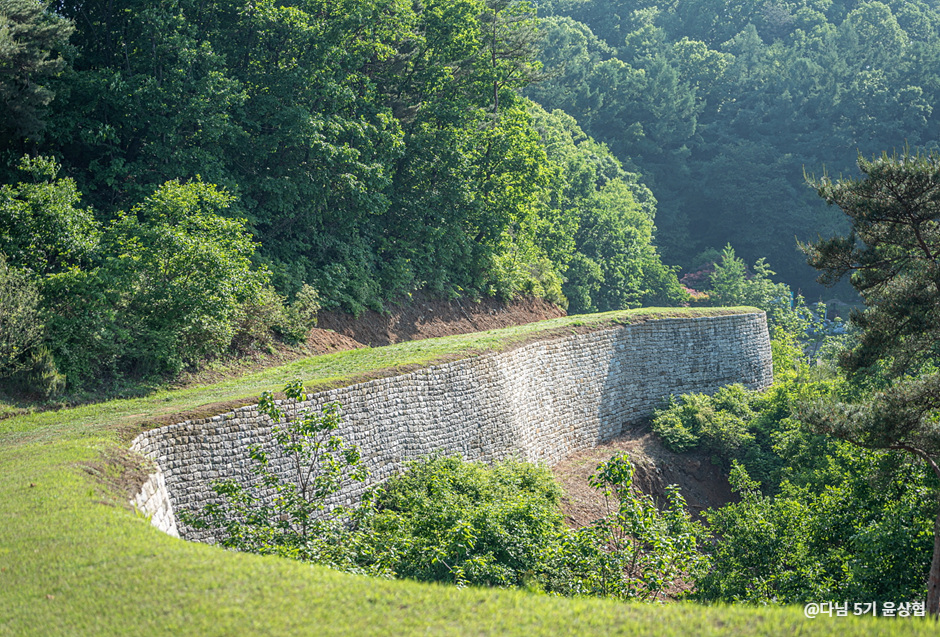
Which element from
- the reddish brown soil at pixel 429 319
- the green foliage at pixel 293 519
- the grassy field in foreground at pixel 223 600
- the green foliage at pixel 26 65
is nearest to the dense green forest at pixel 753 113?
the reddish brown soil at pixel 429 319

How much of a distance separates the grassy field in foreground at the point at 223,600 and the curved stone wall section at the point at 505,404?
1924 millimetres

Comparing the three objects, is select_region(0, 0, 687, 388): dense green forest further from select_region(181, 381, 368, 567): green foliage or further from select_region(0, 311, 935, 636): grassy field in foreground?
select_region(0, 311, 935, 636): grassy field in foreground

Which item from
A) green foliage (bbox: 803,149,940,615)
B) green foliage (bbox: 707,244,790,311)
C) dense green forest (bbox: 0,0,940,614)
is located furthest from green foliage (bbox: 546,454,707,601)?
green foliage (bbox: 707,244,790,311)

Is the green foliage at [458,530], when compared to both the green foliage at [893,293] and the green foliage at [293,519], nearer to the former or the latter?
the green foliage at [293,519]

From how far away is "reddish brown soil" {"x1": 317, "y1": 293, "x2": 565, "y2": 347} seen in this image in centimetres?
2336

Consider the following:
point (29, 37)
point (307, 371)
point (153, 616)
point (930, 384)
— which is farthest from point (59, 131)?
point (930, 384)

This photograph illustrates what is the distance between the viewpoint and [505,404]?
17.9 metres

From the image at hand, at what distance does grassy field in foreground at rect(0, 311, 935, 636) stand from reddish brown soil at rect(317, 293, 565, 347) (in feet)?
49.7

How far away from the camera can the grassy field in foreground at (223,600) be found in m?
5.28

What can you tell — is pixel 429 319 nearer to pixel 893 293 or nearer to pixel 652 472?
pixel 652 472

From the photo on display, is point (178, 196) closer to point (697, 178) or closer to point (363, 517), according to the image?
point (363, 517)

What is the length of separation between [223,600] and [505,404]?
40.9 feet

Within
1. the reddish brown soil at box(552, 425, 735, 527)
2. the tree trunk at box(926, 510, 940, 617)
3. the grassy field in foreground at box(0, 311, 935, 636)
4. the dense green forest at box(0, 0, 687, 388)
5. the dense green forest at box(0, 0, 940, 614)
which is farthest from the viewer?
the reddish brown soil at box(552, 425, 735, 527)

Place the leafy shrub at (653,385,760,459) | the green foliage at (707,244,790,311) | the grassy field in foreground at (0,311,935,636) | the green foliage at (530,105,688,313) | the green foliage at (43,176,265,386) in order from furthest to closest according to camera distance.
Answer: the green foliage at (707,244,790,311), the green foliage at (530,105,688,313), the leafy shrub at (653,385,760,459), the green foliage at (43,176,265,386), the grassy field in foreground at (0,311,935,636)
